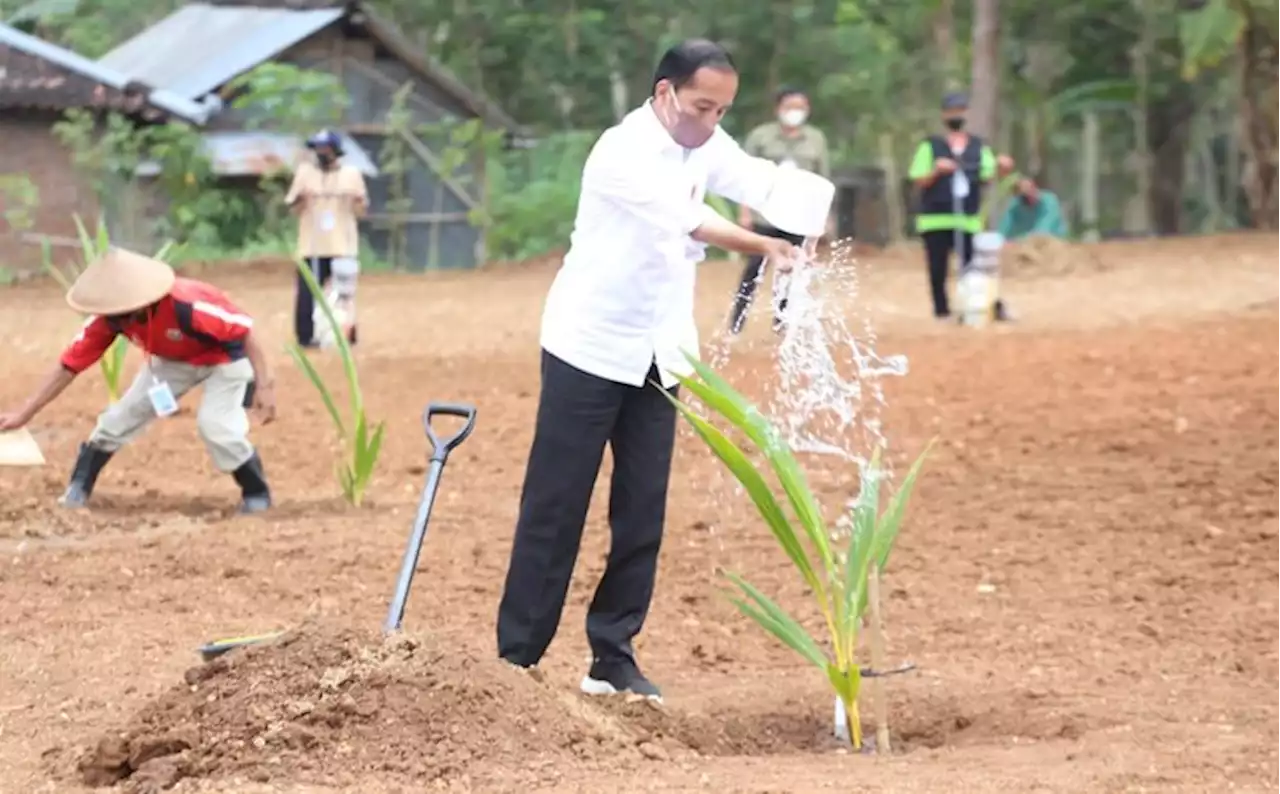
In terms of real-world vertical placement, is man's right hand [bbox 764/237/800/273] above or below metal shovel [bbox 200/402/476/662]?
above

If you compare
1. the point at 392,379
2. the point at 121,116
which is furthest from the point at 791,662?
the point at 121,116

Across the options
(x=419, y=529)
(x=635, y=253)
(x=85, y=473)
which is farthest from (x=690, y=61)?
(x=85, y=473)

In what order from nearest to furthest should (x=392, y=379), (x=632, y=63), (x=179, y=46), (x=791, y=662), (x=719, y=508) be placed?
(x=791, y=662) → (x=719, y=508) → (x=392, y=379) → (x=179, y=46) → (x=632, y=63)

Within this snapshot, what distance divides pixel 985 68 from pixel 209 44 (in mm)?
11816

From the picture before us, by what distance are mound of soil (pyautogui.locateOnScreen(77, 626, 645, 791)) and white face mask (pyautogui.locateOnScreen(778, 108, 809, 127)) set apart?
9.97 meters

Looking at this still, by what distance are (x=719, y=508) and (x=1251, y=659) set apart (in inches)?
108

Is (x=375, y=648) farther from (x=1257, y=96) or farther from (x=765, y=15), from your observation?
(x=765, y=15)

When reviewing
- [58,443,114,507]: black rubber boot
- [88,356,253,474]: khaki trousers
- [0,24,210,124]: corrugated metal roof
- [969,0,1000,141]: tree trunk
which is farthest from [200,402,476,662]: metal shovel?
[0,24,210,124]: corrugated metal roof

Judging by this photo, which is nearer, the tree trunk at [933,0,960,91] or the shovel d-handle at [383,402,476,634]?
the shovel d-handle at [383,402,476,634]

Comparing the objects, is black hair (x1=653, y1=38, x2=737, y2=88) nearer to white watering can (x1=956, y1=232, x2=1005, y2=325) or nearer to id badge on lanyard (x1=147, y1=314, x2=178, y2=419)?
id badge on lanyard (x1=147, y1=314, x2=178, y2=419)

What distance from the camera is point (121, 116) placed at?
24594 millimetres

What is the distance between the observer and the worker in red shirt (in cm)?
741

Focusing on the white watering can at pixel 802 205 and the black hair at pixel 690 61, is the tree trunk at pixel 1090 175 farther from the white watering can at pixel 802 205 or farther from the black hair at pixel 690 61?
the black hair at pixel 690 61

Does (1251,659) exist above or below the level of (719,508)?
above
